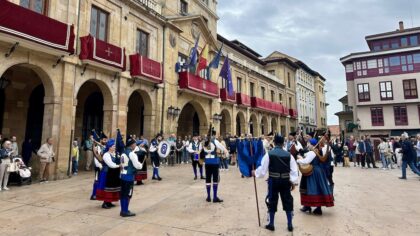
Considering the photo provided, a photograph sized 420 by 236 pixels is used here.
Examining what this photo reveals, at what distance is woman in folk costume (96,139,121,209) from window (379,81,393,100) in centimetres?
3398

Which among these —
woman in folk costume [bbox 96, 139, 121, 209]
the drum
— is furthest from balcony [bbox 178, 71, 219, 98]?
woman in folk costume [bbox 96, 139, 121, 209]

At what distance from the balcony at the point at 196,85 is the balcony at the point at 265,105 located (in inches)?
307

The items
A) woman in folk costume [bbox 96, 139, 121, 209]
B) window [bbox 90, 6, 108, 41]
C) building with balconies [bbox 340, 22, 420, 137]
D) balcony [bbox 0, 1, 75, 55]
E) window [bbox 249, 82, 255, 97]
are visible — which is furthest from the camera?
building with balconies [bbox 340, 22, 420, 137]

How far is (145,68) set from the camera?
14.0 metres

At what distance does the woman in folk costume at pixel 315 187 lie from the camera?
18.3 feet

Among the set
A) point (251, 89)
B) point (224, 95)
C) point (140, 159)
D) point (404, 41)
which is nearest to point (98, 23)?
point (140, 159)

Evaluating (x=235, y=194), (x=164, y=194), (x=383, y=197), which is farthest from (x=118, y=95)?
(x=383, y=197)

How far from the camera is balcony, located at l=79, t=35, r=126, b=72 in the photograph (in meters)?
11.2

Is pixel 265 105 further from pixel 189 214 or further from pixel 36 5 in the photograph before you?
pixel 189 214

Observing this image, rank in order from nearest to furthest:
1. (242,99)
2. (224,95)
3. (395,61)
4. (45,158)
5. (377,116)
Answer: (45,158) → (224,95) → (242,99) → (395,61) → (377,116)

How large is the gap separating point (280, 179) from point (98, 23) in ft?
39.4

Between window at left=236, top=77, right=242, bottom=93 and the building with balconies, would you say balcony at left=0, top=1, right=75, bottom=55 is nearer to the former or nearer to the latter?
window at left=236, top=77, right=242, bottom=93

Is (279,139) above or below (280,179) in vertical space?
above

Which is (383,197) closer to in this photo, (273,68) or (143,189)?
(143,189)
